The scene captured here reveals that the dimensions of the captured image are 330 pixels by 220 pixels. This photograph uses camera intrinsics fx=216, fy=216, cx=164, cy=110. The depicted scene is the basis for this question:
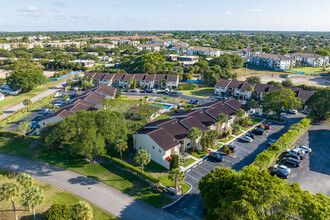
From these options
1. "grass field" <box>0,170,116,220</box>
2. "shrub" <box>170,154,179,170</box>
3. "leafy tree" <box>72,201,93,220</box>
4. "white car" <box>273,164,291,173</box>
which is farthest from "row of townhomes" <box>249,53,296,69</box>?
"leafy tree" <box>72,201,93,220</box>

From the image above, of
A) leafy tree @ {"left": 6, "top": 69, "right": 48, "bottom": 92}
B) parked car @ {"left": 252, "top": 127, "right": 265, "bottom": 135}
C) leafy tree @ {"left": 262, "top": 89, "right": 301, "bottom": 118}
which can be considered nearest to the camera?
parked car @ {"left": 252, "top": 127, "right": 265, "bottom": 135}

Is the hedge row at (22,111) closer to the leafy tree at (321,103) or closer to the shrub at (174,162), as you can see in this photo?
the shrub at (174,162)

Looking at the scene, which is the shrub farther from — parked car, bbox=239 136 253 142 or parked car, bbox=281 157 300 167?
parked car, bbox=281 157 300 167

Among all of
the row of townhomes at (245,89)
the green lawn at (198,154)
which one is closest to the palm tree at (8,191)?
the green lawn at (198,154)

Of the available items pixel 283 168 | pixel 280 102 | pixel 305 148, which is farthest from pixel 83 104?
pixel 305 148

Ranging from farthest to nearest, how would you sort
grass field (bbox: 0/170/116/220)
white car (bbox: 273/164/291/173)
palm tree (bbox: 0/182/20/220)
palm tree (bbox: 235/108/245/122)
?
palm tree (bbox: 235/108/245/122), white car (bbox: 273/164/291/173), grass field (bbox: 0/170/116/220), palm tree (bbox: 0/182/20/220)

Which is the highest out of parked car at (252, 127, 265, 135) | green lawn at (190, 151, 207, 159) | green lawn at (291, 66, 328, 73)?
green lawn at (291, 66, 328, 73)

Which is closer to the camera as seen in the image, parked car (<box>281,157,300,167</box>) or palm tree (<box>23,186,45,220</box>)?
palm tree (<box>23,186,45,220</box>)

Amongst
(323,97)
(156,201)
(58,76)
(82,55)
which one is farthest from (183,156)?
(82,55)
